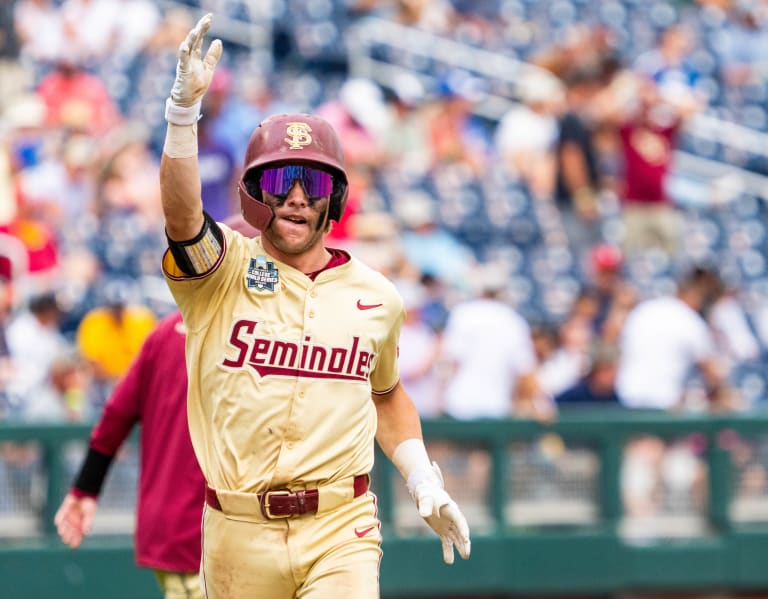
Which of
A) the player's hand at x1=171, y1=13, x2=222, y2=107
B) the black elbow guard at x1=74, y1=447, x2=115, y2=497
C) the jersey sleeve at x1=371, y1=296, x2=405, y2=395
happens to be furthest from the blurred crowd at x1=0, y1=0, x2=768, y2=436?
the player's hand at x1=171, y1=13, x2=222, y2=107

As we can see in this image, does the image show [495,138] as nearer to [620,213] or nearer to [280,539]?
[620,213]

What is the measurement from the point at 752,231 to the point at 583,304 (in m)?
3.97

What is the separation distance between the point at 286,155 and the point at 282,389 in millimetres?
649

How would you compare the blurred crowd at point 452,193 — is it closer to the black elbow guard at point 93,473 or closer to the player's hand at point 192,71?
the black elbow guard at point 93,473

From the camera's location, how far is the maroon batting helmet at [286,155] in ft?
14.2

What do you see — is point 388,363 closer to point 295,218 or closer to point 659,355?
point 295,218

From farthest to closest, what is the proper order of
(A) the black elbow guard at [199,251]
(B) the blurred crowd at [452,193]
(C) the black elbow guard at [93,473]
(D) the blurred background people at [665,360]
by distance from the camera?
(D) the blurred background people at [665,360] < (B) the blurred crowd at [452,193] < (C) the black elbow guard at [93,473] < (A) the black elbow guard at [199,251]

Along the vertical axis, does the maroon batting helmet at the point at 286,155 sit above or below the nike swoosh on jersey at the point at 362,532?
above

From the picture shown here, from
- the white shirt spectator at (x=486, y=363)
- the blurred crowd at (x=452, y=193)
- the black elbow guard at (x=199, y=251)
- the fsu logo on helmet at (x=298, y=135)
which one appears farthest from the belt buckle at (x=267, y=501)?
the white shirt spectator at (x=486, y=363)

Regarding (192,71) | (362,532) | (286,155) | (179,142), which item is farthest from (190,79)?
(362,532)

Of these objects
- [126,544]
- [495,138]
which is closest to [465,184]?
[495,138]

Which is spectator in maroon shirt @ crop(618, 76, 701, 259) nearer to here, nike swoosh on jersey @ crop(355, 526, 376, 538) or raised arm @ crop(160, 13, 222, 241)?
nike swoosh on jersey @ crop(355, 526, 376, 538)

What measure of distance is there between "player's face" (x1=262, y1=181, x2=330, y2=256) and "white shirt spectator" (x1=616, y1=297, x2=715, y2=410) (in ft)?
17.7

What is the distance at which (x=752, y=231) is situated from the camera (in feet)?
45.0
